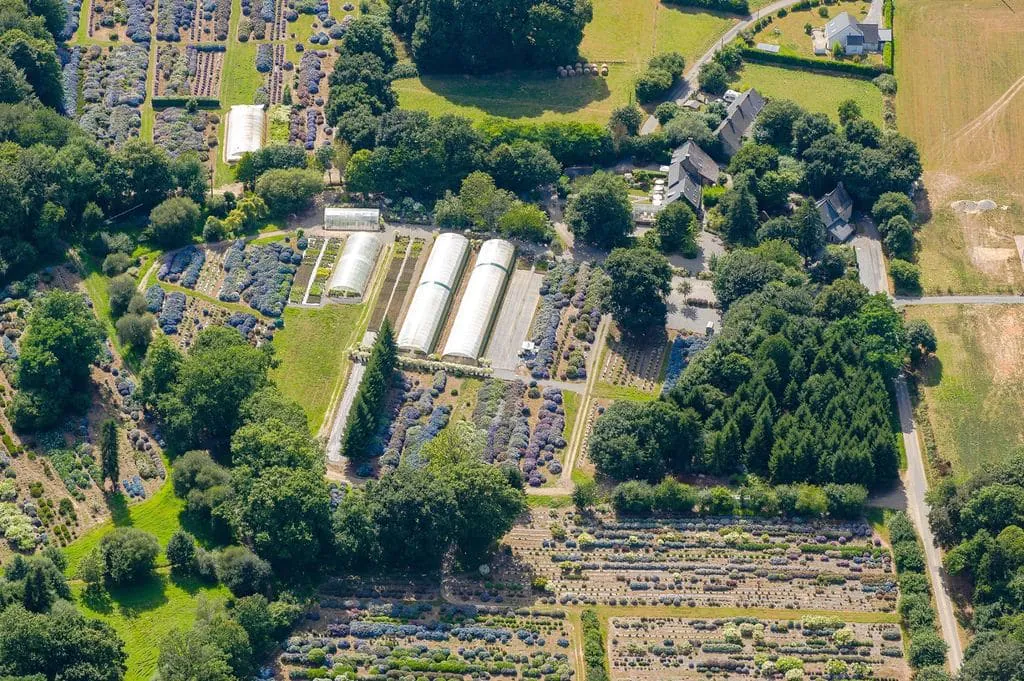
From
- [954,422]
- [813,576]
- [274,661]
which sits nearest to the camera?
[274,661]

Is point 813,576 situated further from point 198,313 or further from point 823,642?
point 198,313

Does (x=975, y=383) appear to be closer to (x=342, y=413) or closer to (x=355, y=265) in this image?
(x=342, y=413)

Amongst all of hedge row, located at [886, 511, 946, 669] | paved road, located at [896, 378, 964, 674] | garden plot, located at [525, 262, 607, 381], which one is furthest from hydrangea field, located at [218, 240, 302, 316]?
hedge row, located at [886, 511, 946, 669]

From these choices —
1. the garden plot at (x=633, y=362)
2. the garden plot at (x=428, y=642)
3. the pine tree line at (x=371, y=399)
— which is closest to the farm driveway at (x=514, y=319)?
the garden plot at (x=633, y=362)

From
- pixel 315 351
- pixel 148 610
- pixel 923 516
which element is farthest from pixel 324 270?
pixel 923 516

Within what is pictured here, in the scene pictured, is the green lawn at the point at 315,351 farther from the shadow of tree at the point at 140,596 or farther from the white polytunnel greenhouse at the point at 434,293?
the shadow of tree at the point at 140,596

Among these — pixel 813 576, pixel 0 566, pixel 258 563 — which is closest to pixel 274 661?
pixel 258 563

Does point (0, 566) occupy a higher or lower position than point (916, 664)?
higher
